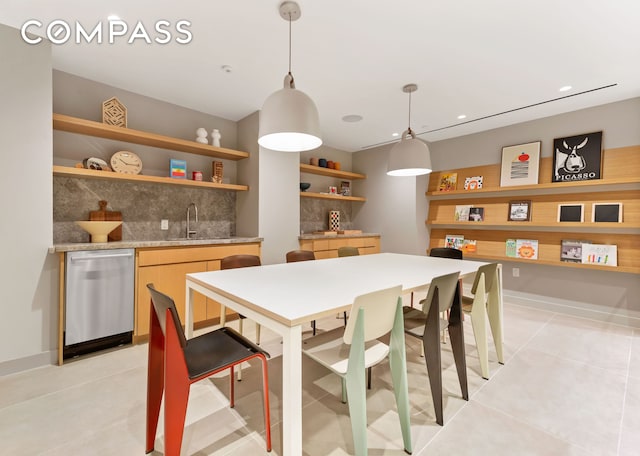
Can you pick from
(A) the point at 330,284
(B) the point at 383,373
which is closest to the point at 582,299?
(B) the point at 383,373

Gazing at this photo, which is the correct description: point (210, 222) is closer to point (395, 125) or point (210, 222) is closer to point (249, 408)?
point (249, 408)

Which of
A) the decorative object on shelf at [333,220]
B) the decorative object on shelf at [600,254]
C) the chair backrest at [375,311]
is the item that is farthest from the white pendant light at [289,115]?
the decorative object on shelf at [600,254]

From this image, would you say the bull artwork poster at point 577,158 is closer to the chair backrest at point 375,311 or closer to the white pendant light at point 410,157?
the white pendant light at point 410,157

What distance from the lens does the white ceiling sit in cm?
189

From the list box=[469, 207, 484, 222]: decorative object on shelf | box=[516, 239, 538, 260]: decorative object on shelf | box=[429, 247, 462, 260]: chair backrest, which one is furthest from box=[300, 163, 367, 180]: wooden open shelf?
box=[516, 239, 538, 260]: decorative object on shelf

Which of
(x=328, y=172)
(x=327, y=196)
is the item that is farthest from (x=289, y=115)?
(x=328, y=172)

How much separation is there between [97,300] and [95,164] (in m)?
1.36

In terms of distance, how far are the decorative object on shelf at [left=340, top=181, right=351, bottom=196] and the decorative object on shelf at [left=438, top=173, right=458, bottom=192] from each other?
65.5 inches

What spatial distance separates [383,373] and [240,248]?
2.03 metres

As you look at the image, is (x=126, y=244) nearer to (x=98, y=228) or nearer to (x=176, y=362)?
(x=98, y=228)

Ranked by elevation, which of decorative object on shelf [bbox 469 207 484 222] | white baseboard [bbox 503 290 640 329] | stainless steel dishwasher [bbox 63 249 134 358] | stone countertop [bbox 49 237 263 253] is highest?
decorative object on shelf [bbox 469 207 484 222]

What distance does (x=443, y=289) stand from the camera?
1.56m

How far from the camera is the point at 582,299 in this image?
3.48m

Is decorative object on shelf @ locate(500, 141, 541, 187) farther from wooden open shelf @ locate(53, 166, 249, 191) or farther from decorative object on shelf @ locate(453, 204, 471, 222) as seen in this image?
wooden open shelf @ locate(53, 166, 249, 191)
